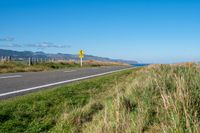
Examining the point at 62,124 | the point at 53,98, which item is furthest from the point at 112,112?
the point at 53,98

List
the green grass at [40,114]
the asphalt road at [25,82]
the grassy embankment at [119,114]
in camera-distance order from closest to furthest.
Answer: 1. the grassy embankment at [119,114]
2. the green grass at [40,114]
3. the asphalt road at [25,82]

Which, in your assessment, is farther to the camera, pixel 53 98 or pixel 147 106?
pixel 53 98

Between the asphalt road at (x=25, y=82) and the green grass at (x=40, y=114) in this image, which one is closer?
the green grass at (x=40, y=114)

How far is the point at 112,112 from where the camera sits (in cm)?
532

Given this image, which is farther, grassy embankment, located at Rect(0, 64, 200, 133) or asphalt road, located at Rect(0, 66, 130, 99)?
asphalt road, located at Rect(0, 66, 130, 99)

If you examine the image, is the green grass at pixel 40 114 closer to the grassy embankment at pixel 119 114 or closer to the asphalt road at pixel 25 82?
the grassy embankment at pixel 119 114

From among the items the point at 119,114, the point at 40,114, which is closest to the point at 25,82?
the point at 40,114

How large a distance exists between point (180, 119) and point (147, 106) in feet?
4.63

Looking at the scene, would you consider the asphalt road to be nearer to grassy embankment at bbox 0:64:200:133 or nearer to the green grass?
the green grass

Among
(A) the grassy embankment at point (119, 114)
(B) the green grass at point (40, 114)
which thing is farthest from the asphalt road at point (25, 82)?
(A) the grassy embankment at point (119, 114)

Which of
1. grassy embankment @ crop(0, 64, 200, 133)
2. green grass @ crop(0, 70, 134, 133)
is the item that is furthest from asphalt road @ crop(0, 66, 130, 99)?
grassy embankment @ crop(0, 64, 200, 133)

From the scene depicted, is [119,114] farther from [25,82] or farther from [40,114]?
[25,82]

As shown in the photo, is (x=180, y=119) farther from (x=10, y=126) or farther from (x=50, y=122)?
(x=10, y=126)

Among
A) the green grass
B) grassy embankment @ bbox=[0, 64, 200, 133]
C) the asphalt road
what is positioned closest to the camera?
grassy embankment @ bbox=[0, 64, 200, 133]
